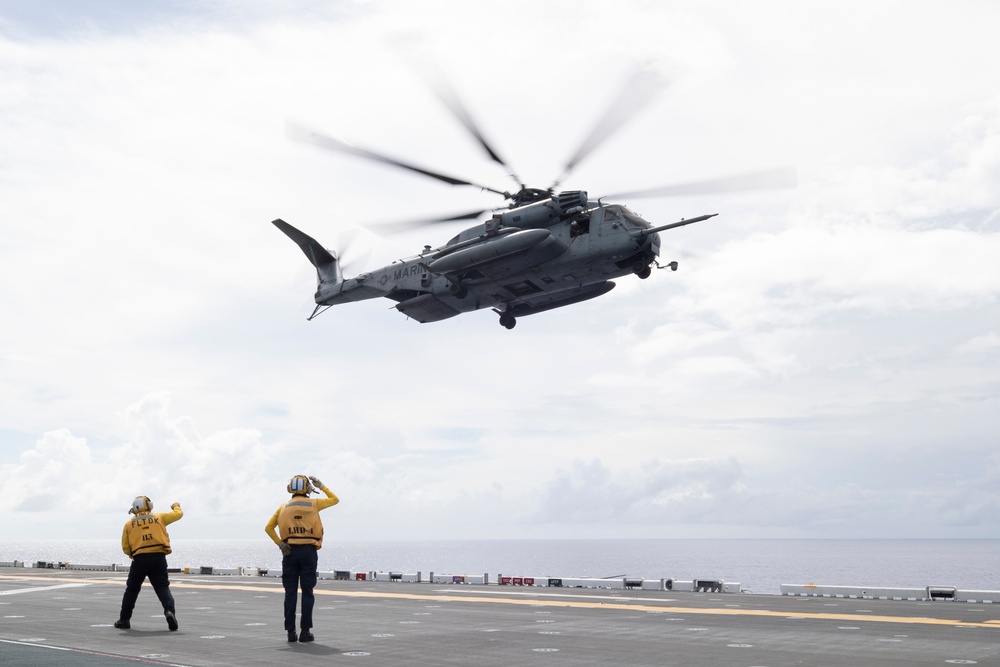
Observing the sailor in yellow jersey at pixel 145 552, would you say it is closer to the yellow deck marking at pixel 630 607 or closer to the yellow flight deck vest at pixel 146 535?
the yellow flight deck vest at pixel 146 535

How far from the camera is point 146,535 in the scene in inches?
568

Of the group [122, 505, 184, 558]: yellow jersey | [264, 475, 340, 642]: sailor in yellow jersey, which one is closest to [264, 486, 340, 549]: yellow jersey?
[264, 475, 340, 642]: sailor in yellow jersey

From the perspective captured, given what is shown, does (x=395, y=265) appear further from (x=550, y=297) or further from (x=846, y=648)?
(x=846, y=648)

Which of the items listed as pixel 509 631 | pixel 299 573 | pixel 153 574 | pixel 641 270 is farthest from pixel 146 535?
pixel 641 270

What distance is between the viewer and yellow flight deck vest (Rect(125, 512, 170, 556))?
567 inches

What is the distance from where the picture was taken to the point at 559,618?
1719 cm

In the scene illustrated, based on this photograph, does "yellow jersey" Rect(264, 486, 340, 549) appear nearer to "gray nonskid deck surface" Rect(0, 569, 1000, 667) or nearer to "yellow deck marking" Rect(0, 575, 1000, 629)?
"gray nonskid deck surface" Rect(0, 569, 1000, 667)

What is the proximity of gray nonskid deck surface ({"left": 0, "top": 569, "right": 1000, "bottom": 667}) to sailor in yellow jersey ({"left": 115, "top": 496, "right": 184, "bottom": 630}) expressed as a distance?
468 millimetres

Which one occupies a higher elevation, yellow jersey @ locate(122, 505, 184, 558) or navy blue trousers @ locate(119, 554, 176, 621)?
yellow jersey @ locate(122, 505, 184, 558)

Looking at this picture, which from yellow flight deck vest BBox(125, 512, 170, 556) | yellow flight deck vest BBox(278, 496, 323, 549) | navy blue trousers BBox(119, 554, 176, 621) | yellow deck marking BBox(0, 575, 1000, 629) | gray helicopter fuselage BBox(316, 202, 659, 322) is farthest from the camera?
gray helicopter fuselage BBox(316, 202, 659, 322)

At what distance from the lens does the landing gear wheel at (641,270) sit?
29.0 meters

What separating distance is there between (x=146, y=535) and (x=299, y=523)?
305 centimetres

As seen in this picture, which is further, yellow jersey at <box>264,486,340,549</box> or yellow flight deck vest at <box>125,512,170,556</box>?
yellow flight deck vest at <box>125,512,170,556</box>

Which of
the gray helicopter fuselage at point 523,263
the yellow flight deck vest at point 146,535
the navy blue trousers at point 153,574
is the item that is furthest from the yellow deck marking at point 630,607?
the gray helicopter fuselage at point 523,263
